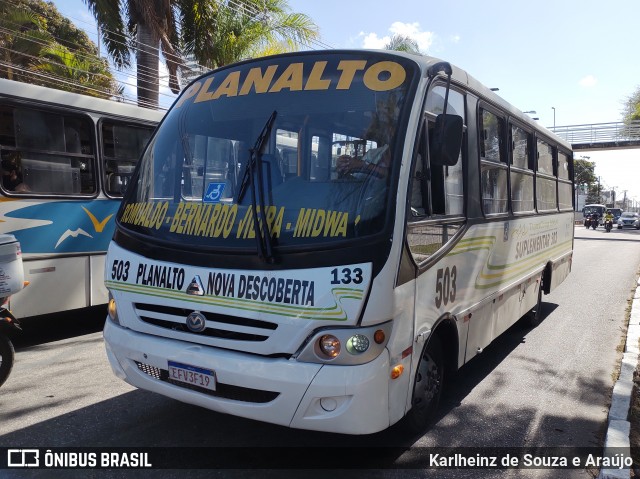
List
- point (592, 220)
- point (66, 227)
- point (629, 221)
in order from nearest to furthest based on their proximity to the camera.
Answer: point (66, 227) < point (592, 220) < point (629, 221)

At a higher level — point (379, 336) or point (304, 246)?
point (304, 246)

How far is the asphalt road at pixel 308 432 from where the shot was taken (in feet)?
12.9

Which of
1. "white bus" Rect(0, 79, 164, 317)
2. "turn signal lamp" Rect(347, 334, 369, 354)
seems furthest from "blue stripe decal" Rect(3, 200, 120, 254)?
"turn signal lamp" Rect(347, 334, 369, 354)

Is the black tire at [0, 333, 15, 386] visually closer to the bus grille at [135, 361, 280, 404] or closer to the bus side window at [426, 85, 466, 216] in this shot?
the bus grille at [135, 361, 280, 404]

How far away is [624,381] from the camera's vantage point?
550cm

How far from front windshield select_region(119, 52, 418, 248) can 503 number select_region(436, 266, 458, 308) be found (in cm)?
91

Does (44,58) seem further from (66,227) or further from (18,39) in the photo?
(66,227)

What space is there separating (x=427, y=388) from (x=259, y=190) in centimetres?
192

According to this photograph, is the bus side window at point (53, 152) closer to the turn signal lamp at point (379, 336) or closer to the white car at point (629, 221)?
the turn signal lamp at point (379, 336)

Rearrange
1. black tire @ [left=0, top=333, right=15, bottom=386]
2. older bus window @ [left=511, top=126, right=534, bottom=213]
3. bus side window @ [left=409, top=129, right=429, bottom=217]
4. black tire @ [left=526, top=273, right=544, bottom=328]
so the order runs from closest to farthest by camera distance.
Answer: bus side window @ [left=409, top=129, right=429, bottom=217]
black tire @ [left=0, top=333, right=15, bottom=386]
older bus window @ [left=511, top=126, right=534, bottom=213]
black tire @ [left=526, top=273, right=544, bottom=328]

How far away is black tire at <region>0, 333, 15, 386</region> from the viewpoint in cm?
488

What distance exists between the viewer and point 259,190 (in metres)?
3.57

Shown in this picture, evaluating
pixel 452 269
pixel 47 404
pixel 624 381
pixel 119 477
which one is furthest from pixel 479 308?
pixel 47 404

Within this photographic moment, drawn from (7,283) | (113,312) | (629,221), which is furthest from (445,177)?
(629,221)
